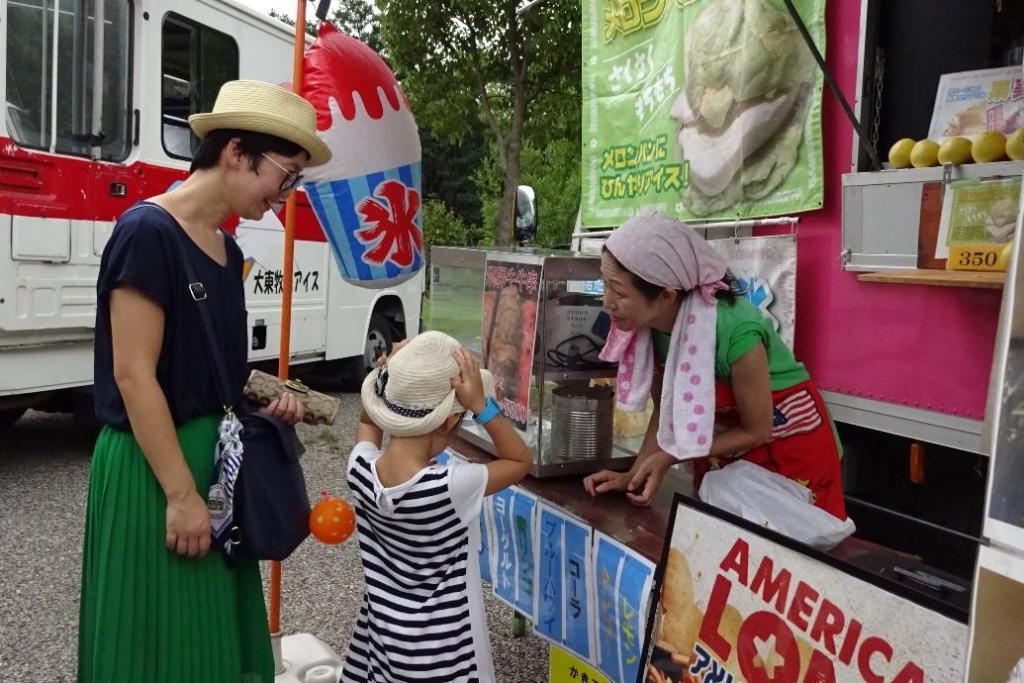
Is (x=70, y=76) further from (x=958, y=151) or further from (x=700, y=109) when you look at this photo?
(x=958, y=151)

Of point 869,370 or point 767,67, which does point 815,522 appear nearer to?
point 869,370

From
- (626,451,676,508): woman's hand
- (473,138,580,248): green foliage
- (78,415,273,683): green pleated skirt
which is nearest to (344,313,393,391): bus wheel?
(626,451,676,508): woman's hand

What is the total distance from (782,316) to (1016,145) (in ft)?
2.74

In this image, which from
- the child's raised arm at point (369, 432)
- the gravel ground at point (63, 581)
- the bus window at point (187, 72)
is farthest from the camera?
the bus window at point (187, 72)

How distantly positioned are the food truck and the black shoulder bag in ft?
2.57

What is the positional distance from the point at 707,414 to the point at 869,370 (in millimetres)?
743

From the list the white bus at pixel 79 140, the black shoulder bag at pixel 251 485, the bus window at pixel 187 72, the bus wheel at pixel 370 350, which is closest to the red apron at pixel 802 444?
the black shoulder bag at pixel 251 485

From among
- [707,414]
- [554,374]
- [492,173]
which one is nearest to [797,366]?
[707,414]

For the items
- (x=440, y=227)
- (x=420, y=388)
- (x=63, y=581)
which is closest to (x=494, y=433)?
(x=420, y=388)

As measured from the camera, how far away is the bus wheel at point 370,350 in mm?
7688

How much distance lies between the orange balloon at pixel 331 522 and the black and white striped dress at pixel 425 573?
0.10 metres

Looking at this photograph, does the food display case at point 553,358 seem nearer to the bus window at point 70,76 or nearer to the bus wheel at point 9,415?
the bus window at point 70,76

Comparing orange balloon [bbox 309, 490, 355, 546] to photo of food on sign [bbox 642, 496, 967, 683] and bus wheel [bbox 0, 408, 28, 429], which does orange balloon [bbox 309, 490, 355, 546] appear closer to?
photo of food on sign [bbox 642, 496, 967, 683]

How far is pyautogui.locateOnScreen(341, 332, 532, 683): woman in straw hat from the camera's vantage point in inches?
69.7
